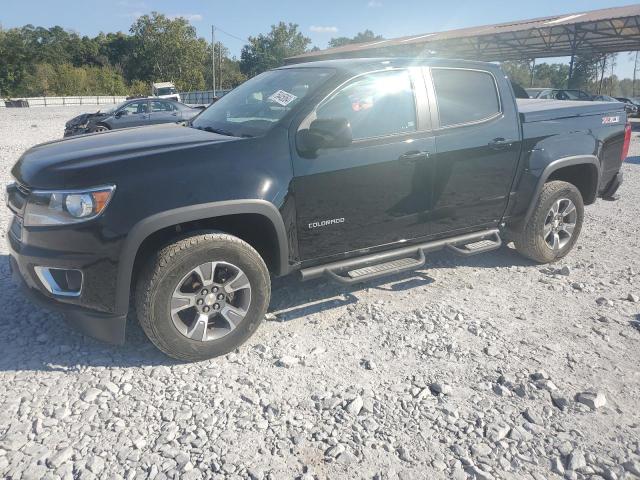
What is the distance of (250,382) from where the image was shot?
115 inches

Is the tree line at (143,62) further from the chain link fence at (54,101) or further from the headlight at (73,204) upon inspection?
the headlight at (73,204)

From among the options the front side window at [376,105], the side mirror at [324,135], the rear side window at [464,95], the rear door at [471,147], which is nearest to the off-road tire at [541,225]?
the rear door at [471,147]

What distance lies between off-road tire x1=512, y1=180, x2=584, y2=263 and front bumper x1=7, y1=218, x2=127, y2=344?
11.9 ft

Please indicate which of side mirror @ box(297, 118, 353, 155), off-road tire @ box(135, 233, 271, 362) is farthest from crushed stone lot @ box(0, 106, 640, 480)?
side mirror @ box(297, 118, 353, 155)

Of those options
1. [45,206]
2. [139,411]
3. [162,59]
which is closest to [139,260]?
[45,206]

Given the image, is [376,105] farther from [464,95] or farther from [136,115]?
[136,115]

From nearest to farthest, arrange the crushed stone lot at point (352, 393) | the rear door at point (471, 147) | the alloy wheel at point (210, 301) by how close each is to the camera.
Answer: the crushed stone lot at point (352, 393) → the alloy wheel at point (210, 301) → the rear door at point (471, 147)

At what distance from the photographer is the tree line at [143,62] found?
183 ft

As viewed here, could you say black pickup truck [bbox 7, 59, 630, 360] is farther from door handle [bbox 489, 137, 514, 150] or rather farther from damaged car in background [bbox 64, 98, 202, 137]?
damaged car in background [bbox 64, 98, 202, 137]

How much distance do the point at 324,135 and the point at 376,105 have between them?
667mm

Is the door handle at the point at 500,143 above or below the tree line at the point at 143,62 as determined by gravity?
below

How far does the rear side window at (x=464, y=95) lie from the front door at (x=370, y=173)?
8.4 inches

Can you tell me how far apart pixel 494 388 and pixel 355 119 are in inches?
79.1

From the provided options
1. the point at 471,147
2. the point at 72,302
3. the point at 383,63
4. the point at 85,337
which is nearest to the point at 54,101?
the point at 85,337
